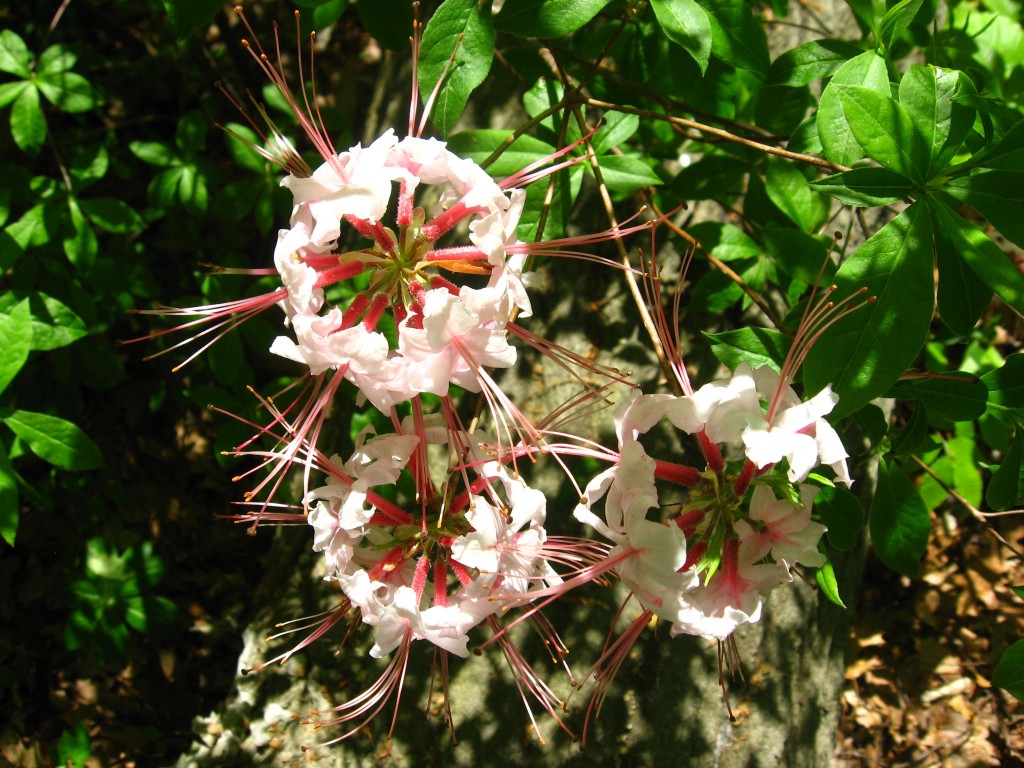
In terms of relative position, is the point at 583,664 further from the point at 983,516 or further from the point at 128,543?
the point at 128,543

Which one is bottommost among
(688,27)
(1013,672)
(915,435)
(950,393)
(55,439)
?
(1013,672)

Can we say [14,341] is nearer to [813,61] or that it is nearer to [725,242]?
[725,242]

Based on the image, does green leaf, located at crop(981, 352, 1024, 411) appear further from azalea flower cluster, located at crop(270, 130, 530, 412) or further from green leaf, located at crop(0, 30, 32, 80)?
green leaf, located at crop(0, 30, 32, 80)

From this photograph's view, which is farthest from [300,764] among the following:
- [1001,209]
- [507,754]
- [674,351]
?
[1001,209]

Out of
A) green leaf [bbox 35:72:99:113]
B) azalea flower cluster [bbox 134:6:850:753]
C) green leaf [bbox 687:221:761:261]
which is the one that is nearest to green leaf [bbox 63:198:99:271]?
green leaf [bbox 35:72:99:113]

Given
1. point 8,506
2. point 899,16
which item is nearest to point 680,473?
point 899,16
